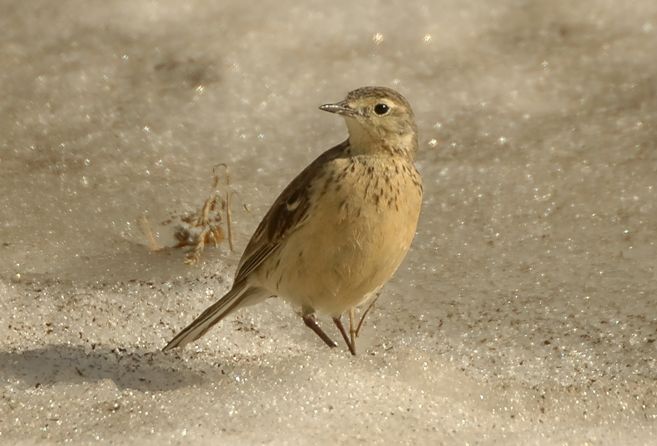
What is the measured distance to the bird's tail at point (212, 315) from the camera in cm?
636

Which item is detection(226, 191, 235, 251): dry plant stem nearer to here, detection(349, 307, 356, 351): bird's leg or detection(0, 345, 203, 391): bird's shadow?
detection(349, 307, 356, 351): bird's leg

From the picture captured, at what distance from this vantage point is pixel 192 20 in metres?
9.74

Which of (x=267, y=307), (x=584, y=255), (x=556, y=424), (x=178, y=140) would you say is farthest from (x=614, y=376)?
(x=178, y=140)

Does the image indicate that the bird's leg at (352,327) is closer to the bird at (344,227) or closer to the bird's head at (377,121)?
the bird at (344,227)

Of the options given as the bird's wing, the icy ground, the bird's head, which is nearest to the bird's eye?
the bird's head

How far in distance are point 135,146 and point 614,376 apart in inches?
142

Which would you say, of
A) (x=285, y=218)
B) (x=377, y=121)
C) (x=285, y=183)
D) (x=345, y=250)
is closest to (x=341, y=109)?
(x=377, y=121)

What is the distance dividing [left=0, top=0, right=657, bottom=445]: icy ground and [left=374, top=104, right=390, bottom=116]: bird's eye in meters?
1.10

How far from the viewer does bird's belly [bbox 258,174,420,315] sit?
19.9 ft

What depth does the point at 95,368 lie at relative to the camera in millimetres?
6148

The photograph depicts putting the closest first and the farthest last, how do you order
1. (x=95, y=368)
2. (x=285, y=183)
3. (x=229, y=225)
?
(x=95, y=368)
(x=229, y=225)
(x=285, y=183)

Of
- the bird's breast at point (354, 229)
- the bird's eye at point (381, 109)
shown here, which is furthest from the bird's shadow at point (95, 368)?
the bird's eye at point (381, 109)

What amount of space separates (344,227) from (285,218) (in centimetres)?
38

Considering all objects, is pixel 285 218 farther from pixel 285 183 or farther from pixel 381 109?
pixel 285 183
